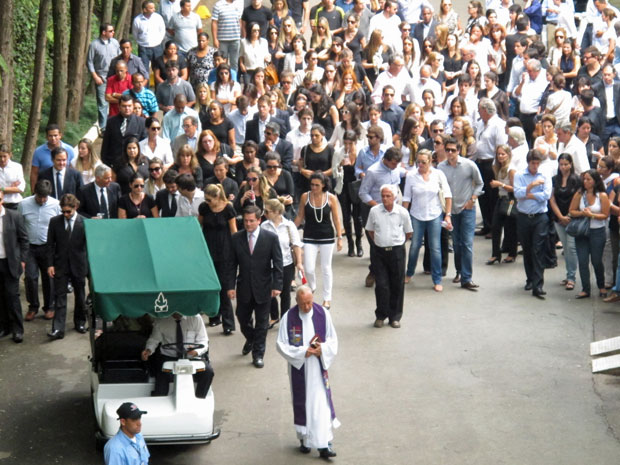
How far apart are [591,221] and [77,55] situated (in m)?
12.1

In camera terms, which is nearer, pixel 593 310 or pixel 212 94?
pixel 593 310

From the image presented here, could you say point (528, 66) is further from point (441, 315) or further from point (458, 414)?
point (458, 414)

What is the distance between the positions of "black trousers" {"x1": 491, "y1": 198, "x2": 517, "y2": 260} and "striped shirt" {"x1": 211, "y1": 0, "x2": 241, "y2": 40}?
26.1 ft

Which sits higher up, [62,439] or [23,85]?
[23,85]

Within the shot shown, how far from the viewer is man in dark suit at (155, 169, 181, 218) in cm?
1691

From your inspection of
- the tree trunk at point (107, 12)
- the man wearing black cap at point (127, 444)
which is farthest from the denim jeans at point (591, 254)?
the tree trunk at point (107, 12)

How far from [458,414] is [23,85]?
16.8 metres

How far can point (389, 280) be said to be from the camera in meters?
16.6

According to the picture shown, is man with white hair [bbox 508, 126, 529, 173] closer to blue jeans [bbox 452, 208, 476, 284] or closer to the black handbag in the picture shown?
blue jeans [bbox 452, 208, 476, 284]

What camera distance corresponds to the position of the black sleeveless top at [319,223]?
1683 centimetres

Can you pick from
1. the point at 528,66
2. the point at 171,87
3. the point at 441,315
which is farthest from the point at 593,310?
the point at 171,87

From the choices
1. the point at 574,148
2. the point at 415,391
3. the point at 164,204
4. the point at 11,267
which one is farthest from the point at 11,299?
the point at 574,148

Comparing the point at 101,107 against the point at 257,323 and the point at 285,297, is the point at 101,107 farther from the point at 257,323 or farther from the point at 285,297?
the point at 257,323

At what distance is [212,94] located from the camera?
21891mm
